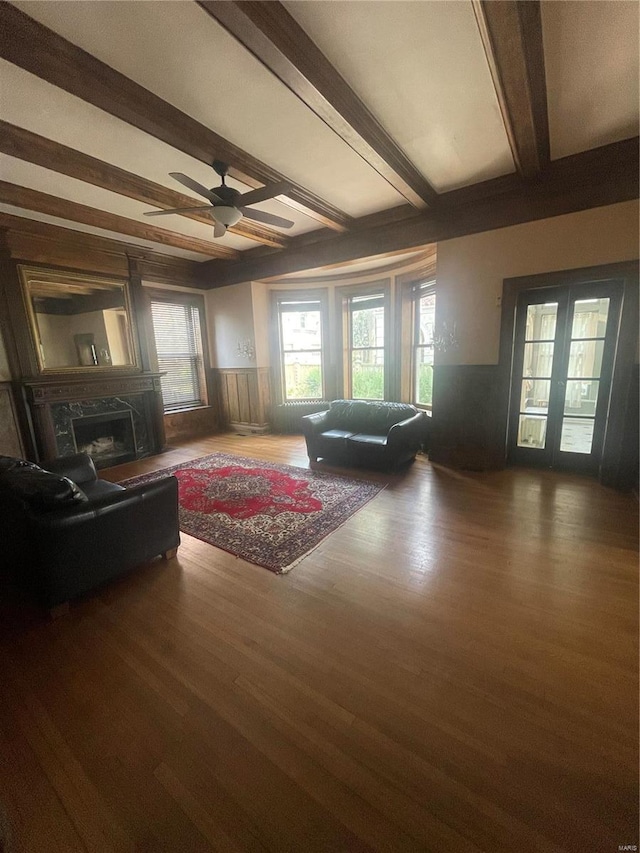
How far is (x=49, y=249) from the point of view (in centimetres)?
432

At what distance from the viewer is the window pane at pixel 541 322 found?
12.4 ft

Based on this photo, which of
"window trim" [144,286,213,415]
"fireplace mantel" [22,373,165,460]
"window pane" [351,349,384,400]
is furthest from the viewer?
"window pane" [351,349,384,400]

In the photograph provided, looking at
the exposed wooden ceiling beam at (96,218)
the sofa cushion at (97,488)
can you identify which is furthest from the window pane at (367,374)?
the sofa cushion at (97,488)

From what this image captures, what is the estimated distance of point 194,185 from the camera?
2678 millimetres

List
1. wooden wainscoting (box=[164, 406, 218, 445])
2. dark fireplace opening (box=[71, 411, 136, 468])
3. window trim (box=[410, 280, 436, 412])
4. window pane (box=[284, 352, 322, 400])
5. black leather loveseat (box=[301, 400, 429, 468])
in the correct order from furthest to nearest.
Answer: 1. window pane (box=[284, 352, 322, 400])
2. wooden wainscoting (box=[164, 406, 218, 445])
3. window trim (box=[410, 280, 436, 412])
4. dark fireplace opening (box=[71, 411, 136, 468])
5. black leather loveseat (box=[301, 400, 429, 468])

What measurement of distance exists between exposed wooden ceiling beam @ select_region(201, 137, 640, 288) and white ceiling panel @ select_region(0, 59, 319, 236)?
1804 mm

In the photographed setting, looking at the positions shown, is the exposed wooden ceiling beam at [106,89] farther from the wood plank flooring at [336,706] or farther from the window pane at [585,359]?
the window pane at [585,359]

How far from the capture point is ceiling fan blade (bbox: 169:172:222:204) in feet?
8.44

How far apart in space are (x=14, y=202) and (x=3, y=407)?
7.30 feet

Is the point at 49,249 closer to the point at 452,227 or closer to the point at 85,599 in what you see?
the point at 85,599

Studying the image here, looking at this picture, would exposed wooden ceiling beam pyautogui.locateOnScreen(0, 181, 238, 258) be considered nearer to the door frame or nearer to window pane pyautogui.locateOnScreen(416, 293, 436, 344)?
window pane pyautogui.locateOnScreen(416, 293, 436, 344)

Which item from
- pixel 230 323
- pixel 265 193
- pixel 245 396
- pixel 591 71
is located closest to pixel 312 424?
pixel 245 396

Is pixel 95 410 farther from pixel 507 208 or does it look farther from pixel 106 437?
pixel 507 208

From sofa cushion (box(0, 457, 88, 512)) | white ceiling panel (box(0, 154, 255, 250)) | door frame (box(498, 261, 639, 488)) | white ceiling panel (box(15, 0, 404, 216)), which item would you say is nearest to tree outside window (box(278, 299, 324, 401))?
white ceiling panel (box(0, 154, 255, 250))
